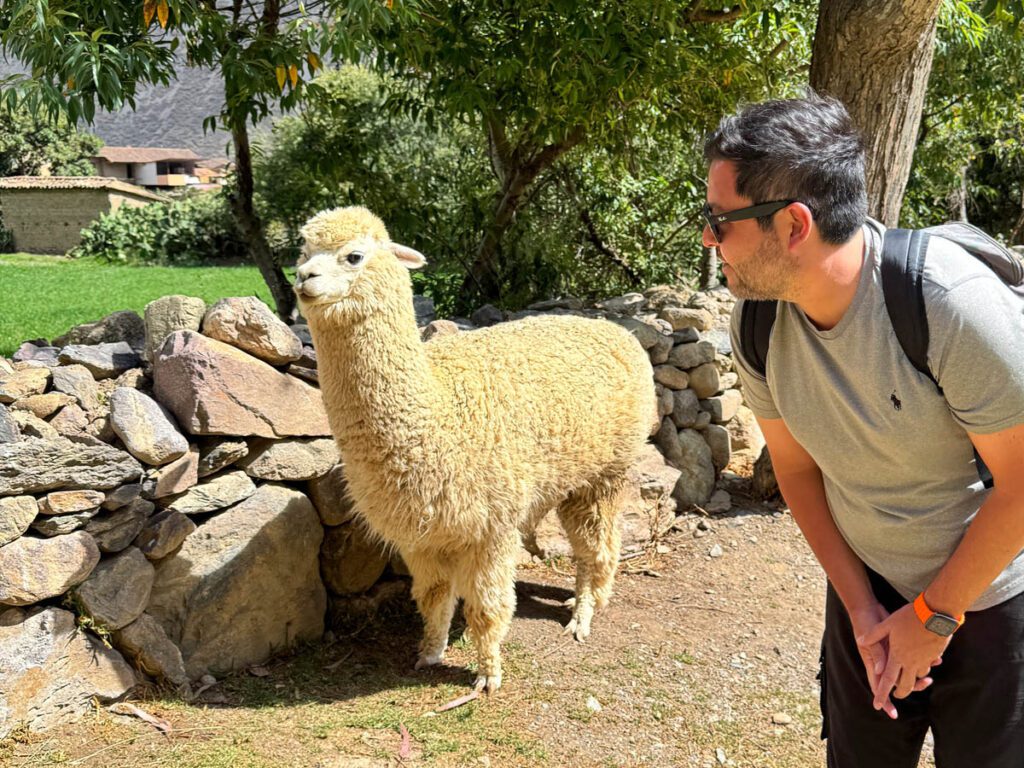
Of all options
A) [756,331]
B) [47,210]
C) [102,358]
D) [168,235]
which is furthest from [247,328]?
[47,210]

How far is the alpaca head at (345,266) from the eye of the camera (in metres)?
3.44

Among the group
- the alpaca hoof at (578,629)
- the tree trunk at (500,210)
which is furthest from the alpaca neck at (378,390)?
the tree trunk at (500,210)

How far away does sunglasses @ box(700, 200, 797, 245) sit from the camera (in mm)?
1810

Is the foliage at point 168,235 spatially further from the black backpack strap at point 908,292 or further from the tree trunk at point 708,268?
the black backpack strap at point 908,292

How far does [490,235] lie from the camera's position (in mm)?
7598

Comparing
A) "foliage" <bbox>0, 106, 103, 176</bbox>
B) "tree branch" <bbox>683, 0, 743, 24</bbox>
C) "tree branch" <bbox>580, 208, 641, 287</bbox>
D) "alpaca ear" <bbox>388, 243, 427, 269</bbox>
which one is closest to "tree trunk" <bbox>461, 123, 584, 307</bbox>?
"tree branch" <bbox>580, 208, 641, 287</bbox>

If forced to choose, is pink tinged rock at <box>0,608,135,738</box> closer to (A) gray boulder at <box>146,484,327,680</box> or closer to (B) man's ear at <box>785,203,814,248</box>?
(A) gray boulder at <box>146,484,327,680</box>

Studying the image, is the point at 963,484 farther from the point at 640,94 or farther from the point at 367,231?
the point at 640,94

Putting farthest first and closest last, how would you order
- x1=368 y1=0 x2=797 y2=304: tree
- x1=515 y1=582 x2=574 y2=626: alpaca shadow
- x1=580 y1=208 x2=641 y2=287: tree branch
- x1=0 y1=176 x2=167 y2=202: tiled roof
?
x1=0 y1=176 x2=167 y2=202: tiled roof, x1=580 y1=208 x2=641 y2=287: tree branch, x1=368 y1=0 x2=797 y2=304: tree, x1=515 y1=582 x2=574 y2=626: alpaca shadow

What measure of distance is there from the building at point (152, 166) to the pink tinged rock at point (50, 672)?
38.0m

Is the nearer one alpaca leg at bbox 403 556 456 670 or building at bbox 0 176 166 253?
alpaca leg at bbox 403 556 456 670

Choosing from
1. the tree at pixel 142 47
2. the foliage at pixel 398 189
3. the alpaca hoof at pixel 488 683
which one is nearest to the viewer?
the tree at pixel 142 47

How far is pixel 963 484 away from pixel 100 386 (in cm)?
376

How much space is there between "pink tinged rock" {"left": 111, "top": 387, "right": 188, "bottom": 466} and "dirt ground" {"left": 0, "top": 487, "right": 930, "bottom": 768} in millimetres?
1043
